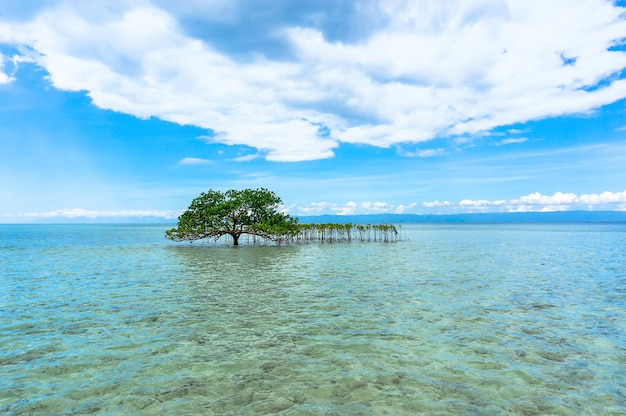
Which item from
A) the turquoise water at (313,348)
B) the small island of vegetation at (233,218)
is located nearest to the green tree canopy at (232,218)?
the small island of vegetation at (233,218)

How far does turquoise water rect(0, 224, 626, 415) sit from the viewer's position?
826cm

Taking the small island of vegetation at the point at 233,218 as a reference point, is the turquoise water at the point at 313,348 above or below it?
below

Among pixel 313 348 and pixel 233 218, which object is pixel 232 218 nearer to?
pixel 233 218

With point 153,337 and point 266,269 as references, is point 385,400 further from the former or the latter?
point 266,269

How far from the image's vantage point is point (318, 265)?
112 feet

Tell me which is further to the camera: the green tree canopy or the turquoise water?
the green tree canopy

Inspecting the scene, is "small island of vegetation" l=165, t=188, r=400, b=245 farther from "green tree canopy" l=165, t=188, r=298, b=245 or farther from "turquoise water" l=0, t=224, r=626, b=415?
"turquoise water" l=0, t=224, r=626, b=415

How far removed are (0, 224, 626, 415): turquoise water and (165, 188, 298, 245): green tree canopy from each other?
3341 centimetres

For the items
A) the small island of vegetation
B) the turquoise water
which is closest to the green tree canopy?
the small island of vegetation

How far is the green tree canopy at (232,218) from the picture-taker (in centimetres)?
5731

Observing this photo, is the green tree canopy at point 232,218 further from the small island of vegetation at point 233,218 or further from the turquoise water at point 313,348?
the turquoise water at point 313,348

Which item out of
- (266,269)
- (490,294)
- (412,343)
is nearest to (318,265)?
(266,269)

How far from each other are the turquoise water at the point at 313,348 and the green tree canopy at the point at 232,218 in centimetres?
3341

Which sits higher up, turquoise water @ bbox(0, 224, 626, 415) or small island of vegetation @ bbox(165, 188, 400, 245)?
Result: small island of vegetation @ bbox(165, 188, 400, 245)
